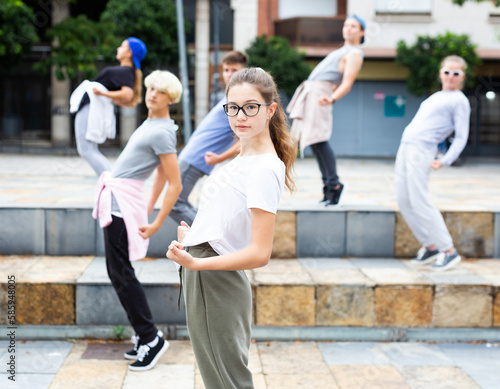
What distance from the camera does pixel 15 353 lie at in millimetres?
4164

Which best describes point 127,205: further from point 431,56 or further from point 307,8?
point 307,8

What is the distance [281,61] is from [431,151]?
45.0 feet

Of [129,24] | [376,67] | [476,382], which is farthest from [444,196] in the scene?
[376,67]

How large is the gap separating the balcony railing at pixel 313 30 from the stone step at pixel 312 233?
15.8 meters

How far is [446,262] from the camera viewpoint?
16.8ft

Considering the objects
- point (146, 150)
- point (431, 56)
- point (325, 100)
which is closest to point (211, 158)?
point (146, 150)

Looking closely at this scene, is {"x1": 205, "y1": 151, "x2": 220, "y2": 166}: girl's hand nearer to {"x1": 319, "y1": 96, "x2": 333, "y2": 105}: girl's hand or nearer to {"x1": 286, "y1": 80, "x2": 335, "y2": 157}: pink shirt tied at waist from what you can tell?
{"x1": 286, "y1": 80, "x2": 335, "y2": 157}: pink shirt tied at waist

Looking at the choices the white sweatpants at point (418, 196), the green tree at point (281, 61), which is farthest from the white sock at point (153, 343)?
the green tree at point (281, 61)

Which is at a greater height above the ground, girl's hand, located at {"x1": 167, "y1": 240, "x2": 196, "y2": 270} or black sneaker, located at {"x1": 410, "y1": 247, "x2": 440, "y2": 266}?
girl's hand, located at {"x1": 167, "y1": 240, "x2": 196, "y2": 270}

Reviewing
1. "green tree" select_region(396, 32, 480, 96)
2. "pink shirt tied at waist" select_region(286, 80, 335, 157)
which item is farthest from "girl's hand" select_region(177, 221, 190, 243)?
"green tree" select_region(396, 32, 480, 96)

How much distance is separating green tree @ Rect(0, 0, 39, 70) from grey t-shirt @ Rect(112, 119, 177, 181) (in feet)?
47.8

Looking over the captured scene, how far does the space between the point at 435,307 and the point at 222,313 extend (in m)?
2.78

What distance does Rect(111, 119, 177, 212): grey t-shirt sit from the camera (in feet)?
12.0

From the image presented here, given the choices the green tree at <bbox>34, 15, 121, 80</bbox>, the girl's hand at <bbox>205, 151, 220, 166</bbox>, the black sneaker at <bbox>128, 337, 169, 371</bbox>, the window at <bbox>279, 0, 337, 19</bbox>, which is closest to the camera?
the black sneaker at <bbox>128, 337, 169, 371</bbox>
